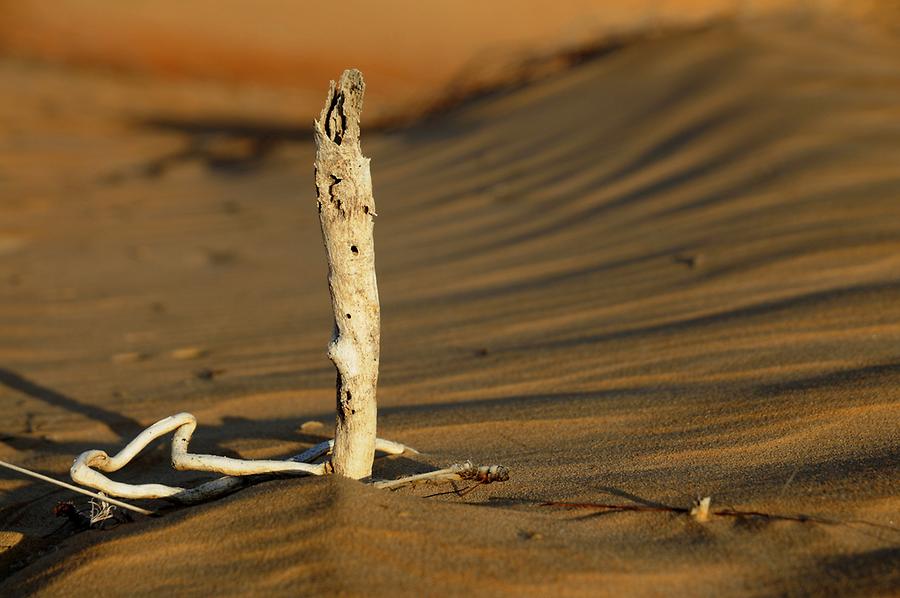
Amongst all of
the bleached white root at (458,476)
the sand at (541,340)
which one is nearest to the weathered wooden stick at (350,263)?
the bleached white root at (458,476)

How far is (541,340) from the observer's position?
11.2 feet

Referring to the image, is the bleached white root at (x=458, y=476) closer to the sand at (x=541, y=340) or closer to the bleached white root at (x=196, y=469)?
the sand at (x=541, y=340)

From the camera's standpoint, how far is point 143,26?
18.4 m

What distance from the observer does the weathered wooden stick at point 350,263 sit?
5.82 ft

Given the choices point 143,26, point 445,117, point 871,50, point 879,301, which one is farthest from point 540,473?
point 143,26

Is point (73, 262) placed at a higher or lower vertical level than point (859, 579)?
higher

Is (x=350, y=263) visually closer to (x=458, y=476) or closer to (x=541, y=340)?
(x=458, y=476)

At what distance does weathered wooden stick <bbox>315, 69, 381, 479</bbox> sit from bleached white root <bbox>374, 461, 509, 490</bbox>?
8 centimetres

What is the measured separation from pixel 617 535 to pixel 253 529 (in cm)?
68

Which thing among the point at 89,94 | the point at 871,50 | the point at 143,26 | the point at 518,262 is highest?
the point at 143,26

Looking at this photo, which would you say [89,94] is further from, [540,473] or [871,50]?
[540,473]

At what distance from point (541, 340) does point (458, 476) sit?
1.40 metres

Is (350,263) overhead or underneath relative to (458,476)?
overhead

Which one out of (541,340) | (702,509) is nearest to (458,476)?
(702,509)
